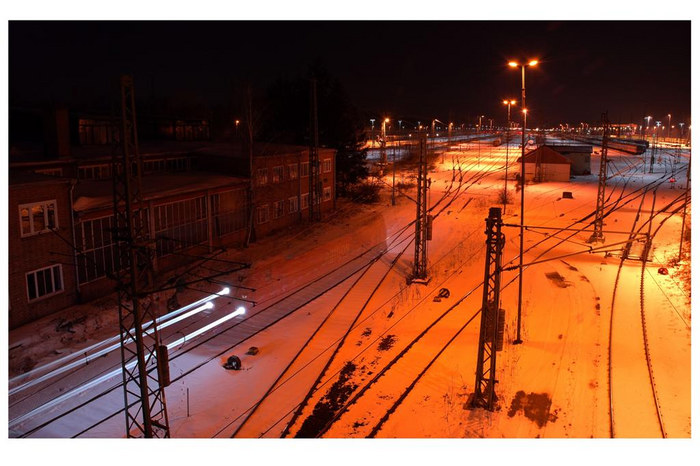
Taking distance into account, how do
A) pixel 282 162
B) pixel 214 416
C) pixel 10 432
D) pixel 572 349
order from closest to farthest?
pixel 10 432 < pixel 214 416 < pixel 572 349 < pixel 282 162

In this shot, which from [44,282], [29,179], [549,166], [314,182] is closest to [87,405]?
[44,282]

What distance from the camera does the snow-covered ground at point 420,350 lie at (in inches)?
415

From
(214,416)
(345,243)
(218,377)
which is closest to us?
(214,416)

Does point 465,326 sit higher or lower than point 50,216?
lower

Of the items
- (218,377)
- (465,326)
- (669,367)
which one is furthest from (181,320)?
(669,367)

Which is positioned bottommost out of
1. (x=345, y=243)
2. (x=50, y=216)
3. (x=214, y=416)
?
(x=214, y=416)

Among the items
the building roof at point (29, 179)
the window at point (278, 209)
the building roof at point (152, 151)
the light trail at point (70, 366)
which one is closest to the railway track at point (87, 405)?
the light trail at point (70, 366)

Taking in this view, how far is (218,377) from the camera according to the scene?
40.2 ft

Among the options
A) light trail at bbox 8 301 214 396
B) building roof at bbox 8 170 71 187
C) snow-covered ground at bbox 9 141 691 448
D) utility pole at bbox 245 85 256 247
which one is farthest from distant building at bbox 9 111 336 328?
light trail at bbox 8 301 214 396

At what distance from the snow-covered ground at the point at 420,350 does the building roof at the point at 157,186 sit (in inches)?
107

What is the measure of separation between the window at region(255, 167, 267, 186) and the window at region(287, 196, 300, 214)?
2.34 metres

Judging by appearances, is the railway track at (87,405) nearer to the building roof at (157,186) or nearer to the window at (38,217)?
the window at (38,217)

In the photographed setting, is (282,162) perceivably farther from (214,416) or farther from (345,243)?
(214,416)

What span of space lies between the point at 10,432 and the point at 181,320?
5.46 meters
